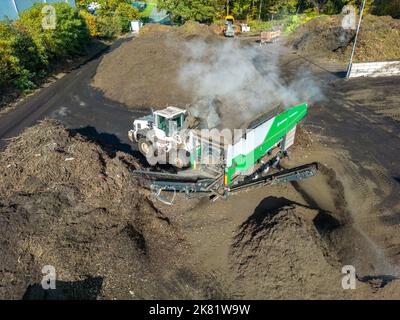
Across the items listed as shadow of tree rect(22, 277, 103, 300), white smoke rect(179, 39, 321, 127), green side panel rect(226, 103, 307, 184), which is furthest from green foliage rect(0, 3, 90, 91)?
green side panel rect(226, 103, 307, 184)

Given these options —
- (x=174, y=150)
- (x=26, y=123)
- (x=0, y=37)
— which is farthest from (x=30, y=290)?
(x=0, y=37)

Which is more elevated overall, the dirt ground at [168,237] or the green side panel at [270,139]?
the green side panel at [270,139]

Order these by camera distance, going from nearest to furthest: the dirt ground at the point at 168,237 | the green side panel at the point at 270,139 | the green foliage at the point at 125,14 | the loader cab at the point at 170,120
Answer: the dirt ground at the point at 168,237 < the green side panel at the point at 270,139 < the loader cab at the point at 170,120 < the green foliage at the point at 125,14

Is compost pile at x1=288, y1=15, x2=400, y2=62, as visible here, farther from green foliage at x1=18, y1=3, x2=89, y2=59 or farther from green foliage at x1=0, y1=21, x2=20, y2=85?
green foliage at x1=0, y1=21, x2=20, y2=85

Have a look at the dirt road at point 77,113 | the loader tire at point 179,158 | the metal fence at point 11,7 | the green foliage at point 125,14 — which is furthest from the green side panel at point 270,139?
the green foliage at point 125,14

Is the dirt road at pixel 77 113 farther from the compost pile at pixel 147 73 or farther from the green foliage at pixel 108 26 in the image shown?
the green foliage at pixel 108 26

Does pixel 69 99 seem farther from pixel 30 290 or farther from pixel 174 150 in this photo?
pixel 30 290
